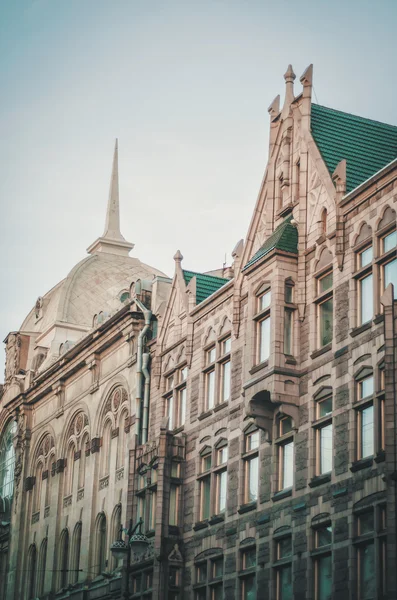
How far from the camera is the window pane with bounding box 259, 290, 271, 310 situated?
4091cm

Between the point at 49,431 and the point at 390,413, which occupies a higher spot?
the point at 49,431

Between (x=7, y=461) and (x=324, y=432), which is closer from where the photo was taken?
(x=324, y=432)

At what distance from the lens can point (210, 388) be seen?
46.2m

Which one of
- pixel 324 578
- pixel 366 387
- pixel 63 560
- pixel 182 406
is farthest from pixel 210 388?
pixel 63 560

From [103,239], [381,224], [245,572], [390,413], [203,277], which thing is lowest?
[245,572]

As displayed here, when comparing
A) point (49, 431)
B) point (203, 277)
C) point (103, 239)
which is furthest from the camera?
point (103, 239)

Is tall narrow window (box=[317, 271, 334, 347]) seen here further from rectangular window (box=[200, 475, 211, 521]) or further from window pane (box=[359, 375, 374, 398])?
rectangular window (box=[200, 475, 211, 521])

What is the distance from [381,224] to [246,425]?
8964 mm

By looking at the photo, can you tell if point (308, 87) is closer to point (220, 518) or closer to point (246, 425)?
point (246, 425)

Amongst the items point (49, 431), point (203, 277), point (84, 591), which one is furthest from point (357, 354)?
point (49, 431)

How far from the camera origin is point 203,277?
50.9m

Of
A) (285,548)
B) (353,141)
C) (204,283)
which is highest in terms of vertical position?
(353,141)

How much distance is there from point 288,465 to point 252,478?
2.54 m

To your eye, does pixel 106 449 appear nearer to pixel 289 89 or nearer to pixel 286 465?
pixel 286 465
